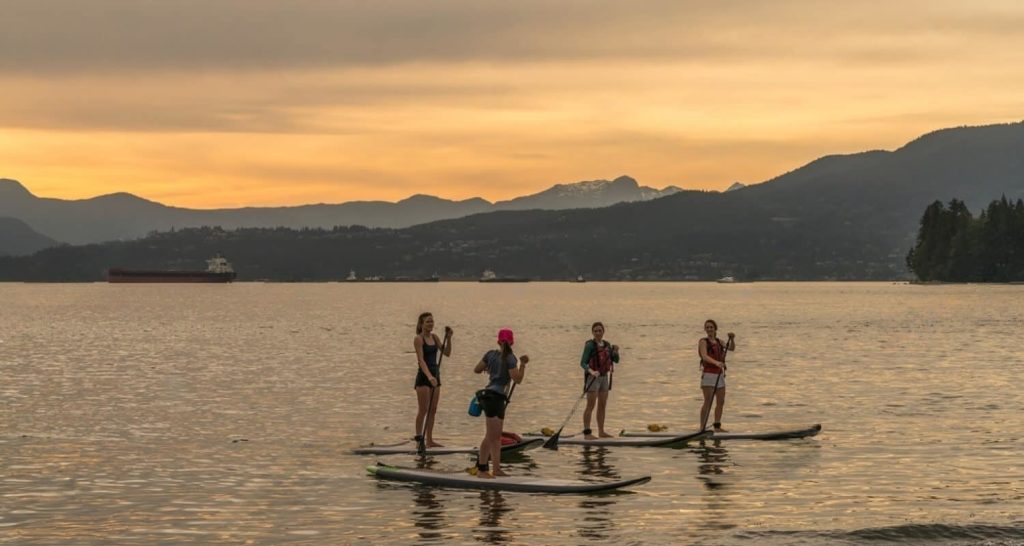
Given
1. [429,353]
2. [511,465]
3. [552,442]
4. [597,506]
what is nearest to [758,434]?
[552,442]

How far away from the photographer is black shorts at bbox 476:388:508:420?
2711cm

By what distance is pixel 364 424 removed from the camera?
41969 mm

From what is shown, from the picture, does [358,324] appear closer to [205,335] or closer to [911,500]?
[205,335]

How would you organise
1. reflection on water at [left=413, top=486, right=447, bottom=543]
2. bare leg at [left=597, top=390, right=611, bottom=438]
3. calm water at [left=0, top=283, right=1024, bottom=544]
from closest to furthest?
reflection on water at [left=413, top=486, right=447, bottom=543] < calm water at [left=0, top=283, right=1024, bottom=544] < bare leg at [left=597, top=390, right=611, bottom=438]

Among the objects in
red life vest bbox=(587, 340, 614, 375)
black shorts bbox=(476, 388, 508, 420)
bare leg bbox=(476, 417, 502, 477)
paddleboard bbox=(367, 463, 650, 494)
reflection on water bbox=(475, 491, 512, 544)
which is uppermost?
red life vest bbox=(587, 340, 614, 375)

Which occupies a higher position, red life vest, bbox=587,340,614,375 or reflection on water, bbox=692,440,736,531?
red life vest, bbox=587,340,614,375

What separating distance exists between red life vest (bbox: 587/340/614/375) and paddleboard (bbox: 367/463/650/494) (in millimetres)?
4747

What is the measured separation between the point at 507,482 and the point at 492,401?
64.7 inches

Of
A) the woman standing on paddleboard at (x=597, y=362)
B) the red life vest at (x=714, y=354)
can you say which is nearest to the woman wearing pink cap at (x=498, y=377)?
the woman standing on paddleboard at (x=597, y=362)

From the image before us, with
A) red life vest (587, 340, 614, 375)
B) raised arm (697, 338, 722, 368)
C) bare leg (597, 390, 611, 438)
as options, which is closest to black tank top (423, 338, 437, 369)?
red life vest (587, 340, 614, 375)

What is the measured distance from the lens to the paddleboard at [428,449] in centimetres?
3241

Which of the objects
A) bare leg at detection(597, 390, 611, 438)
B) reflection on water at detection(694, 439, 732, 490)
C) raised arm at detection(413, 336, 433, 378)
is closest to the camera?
reflection on water at detection(694, 439, 732, 490)

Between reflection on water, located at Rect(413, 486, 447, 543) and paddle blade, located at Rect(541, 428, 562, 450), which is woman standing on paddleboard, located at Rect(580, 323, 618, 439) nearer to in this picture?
paddle blade, located at Rect(541, 428, 562, 450)

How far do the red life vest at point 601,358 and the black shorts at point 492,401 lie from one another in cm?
646
